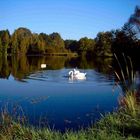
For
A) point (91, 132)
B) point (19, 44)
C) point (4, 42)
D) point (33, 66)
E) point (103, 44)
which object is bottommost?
point (91, 132)

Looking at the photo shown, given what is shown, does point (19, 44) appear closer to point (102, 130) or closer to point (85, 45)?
point (85, 45)

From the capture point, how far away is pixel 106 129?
8617 millimetres

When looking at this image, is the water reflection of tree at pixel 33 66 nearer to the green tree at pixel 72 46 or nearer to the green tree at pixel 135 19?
the green tree at pixel 135 19

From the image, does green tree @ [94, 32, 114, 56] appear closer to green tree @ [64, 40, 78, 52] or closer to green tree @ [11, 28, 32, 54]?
green tree @ [64, 40, 78, 52]

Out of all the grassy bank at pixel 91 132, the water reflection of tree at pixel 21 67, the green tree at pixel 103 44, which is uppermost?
the green tree at pixel 103 44

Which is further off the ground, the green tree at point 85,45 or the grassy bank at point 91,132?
the green tree at point 85,45

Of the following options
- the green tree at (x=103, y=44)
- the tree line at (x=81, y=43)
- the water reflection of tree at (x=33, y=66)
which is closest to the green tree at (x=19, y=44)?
the tree line at (x=81, y=43)

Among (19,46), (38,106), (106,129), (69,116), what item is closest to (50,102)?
(38,106)

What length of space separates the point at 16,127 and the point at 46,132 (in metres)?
0.90

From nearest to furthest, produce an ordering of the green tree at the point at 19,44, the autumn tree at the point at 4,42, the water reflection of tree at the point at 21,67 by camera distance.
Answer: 1. the water reflection of tree at the point at 21,67
2. the autumn tree at the point at 4,42
3. the green tree at the point at 19,44

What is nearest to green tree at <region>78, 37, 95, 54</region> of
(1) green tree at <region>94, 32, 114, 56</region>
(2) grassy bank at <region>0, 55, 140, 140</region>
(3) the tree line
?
(3) the tree line

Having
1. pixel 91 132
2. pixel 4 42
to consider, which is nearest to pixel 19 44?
pixel 4 42

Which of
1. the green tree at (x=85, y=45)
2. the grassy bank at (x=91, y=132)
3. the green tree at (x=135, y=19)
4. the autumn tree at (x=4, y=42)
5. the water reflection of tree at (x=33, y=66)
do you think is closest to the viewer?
the grassy bank at (x=91, y=132)

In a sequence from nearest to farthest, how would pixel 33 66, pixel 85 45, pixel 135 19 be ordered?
pixel 33 66, pixel 135 19, pixel 85 45
